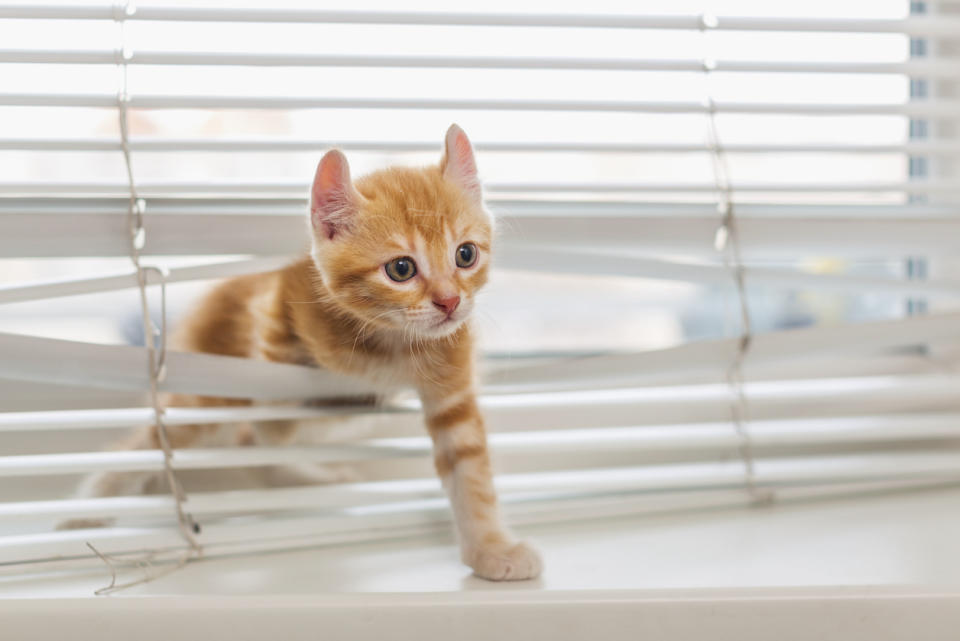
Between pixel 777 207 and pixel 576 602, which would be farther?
pixel 777 207

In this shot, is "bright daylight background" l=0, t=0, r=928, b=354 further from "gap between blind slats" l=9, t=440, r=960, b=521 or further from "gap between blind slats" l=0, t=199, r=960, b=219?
"gap between blind slats" l=9, t=440, r=960, b=521

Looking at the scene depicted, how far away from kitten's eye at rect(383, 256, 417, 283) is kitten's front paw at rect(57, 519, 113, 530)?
0.44m

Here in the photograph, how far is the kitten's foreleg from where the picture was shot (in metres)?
0.77

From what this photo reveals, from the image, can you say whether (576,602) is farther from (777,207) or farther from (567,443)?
(777,207)

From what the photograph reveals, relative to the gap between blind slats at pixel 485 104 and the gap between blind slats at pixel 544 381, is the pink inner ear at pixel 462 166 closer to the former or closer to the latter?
the gap between blind slats at pixel 485 104

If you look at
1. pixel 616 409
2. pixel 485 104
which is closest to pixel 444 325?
pixel 485 104

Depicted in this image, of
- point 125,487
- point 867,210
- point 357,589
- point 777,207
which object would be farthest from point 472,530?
point 867,210

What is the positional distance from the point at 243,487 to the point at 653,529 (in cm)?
52

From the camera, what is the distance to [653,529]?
3.00 ft

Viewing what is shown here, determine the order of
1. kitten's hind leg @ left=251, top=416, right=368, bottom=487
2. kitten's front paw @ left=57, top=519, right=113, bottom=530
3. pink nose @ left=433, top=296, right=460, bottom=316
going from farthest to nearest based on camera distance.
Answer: kitten's hind leg @ left=251, top=416, right=368, bottom=487, kitten's front paw @ left=57, top=519, right=113, bottom=530, pink nose @ left=433, top=296, right=460, bottom=316

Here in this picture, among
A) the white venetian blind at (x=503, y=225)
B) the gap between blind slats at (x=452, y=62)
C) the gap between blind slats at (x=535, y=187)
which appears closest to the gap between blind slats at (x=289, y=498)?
the white venetian blind at (x=503, y=225)

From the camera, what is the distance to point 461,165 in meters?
0.83

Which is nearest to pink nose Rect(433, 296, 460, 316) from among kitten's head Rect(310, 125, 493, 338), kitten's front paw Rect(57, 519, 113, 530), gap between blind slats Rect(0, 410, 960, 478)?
kitten's head Rect(310, 125, 493, 338)

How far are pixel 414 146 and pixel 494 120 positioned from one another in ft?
0.38
